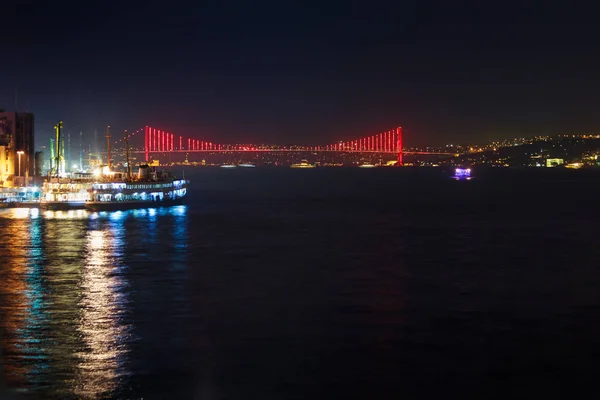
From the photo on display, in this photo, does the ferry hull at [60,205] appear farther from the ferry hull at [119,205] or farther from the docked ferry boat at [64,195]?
the ferry hull at [119,205]

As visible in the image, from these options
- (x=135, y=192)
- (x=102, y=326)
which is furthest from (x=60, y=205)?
(x=102, y=326)

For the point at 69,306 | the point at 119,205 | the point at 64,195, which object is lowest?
the point at 69,306

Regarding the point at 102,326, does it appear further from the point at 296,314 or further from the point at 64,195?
the point at 64,195

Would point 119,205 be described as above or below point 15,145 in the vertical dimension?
below

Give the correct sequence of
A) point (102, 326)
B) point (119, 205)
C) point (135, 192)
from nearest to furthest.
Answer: point (102, 326), point (119, 205), point (135, 192)

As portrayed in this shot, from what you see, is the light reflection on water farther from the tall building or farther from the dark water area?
the tall building

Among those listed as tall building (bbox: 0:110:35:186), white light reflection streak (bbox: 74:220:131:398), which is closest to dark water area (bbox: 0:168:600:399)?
white light reflection streak (bbox: 74:220:131:398)

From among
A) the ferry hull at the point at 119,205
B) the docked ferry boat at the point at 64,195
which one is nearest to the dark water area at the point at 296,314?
the ferry hull at the point at 119,205
